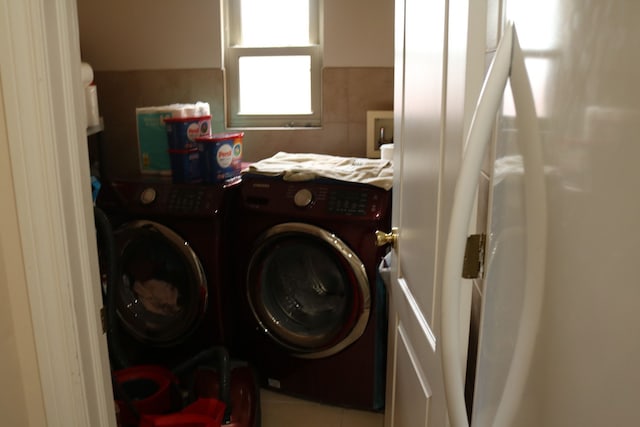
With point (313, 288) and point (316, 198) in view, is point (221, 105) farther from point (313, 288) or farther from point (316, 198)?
point (313, 288)

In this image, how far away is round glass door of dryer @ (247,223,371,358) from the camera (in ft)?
7.42

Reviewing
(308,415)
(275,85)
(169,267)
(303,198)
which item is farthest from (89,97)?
(308,415)

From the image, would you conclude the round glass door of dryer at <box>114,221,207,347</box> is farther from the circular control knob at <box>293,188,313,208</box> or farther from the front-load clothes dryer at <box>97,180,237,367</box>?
the circular control knob at <box>293,188,313,208</box>

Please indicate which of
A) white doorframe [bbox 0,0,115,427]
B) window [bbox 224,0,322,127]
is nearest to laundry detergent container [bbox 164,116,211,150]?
window [bbox 224,0,322,127]

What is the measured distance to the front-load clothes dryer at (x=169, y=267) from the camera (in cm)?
241

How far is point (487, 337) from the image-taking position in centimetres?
88

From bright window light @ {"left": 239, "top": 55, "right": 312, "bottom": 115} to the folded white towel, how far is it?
62 centimetres

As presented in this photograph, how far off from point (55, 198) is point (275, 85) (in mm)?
2301

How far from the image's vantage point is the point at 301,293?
252cm

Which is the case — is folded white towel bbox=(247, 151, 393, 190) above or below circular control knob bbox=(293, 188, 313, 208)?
above

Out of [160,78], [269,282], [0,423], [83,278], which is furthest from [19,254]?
[160,78]

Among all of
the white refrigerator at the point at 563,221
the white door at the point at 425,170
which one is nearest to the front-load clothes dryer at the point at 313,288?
the white door at the point at 425,170

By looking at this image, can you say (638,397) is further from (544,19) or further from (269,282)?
(269,282)

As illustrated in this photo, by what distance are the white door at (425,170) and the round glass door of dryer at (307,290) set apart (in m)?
0.60
